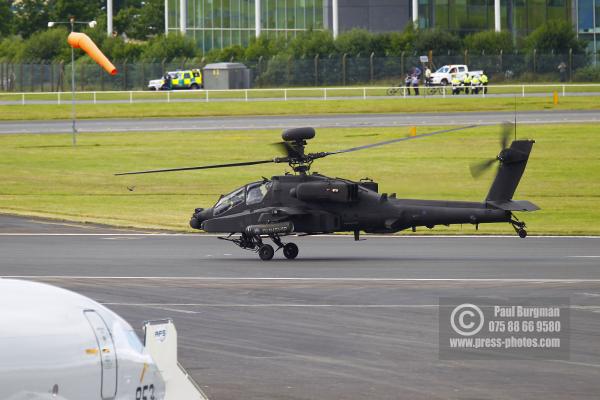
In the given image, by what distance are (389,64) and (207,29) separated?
26.0 metres

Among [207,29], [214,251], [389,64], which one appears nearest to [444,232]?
[214,251]

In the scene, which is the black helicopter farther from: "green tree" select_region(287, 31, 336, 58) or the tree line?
"green tree" select_region(287, 31, 336, 58)

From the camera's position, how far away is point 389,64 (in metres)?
104

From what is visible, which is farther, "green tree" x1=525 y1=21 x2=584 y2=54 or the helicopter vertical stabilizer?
"green tree" x1=525 y1=21 x2=584 y2=54

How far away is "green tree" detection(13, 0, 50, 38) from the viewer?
147125 millimetres

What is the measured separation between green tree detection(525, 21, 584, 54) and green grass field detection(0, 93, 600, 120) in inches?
1029

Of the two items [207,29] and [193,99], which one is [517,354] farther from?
[207,29]

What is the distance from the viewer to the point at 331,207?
92.4ft

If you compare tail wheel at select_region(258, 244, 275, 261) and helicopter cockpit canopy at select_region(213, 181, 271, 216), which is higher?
helicopter cockpit canopy at select_region(213, 181, 271, 216)

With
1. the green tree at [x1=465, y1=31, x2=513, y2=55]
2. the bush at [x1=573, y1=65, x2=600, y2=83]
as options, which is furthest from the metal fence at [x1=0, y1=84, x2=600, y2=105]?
the green tree at [x1=465, y1=31, x2=513, y2=55]

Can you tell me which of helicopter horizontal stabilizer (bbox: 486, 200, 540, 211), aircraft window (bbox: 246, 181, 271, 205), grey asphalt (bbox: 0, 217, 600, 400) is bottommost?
grey asphalt (bbox: 0, 217, 600, 400)

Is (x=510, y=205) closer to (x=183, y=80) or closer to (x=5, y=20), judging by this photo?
(x=183, y=80)

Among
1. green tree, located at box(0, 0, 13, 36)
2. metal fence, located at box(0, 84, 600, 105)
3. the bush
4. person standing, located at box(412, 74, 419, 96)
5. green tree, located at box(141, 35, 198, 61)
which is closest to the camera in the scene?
metal fence, located at box(0, 84, 600, 105)

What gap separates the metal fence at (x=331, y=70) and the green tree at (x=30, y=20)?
40.6m
